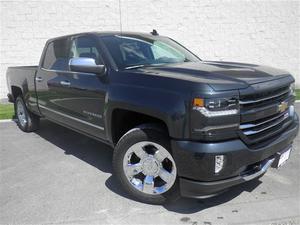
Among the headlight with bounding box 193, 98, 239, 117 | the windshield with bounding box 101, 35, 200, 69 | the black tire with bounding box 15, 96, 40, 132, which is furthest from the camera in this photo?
the black tire with bounding box 15, 96, 40, 132

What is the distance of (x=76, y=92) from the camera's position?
14.7 feet

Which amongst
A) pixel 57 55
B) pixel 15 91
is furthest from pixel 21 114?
pixel 57 55

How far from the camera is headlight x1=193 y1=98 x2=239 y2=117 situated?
291cm

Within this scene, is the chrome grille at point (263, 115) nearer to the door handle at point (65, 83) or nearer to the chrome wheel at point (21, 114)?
the door handle at point (65, 83)

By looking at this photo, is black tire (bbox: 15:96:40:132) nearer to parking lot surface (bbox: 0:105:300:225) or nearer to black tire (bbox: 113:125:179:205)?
parking lot surface (bbox: 0:105:300:225)

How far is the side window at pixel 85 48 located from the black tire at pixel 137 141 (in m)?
1.13

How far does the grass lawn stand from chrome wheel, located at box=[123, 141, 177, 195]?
5.60 m

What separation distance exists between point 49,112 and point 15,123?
8.79 ft

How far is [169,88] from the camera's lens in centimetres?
316

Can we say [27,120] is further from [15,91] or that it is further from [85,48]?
[85,48]

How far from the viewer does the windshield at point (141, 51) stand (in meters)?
4.09

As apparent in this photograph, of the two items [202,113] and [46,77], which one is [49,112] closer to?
[46,77]

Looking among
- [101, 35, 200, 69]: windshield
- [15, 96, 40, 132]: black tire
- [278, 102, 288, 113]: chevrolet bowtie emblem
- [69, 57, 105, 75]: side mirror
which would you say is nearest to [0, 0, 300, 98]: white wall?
[15, 96, 40, 132]: black tire

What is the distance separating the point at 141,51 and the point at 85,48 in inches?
31.6
